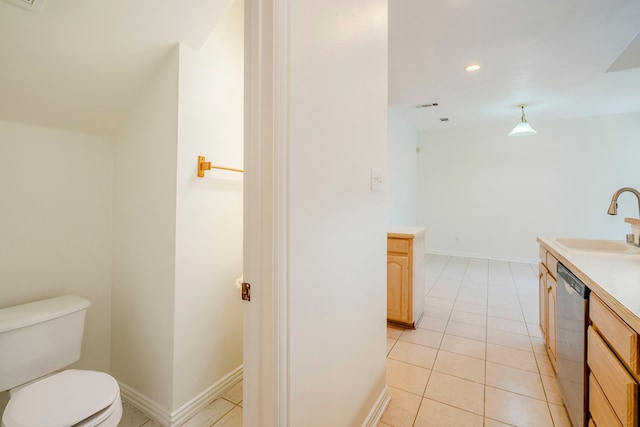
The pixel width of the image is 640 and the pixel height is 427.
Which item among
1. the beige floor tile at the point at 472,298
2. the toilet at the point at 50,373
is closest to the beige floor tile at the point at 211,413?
the toilet at the point at 50,373

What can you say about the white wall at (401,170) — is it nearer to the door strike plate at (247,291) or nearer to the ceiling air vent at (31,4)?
the door strike plate at (247,291)

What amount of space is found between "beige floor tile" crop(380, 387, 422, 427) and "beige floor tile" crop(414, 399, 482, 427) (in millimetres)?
38

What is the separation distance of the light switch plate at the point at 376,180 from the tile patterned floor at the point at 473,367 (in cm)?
126

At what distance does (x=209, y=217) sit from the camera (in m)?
1.68

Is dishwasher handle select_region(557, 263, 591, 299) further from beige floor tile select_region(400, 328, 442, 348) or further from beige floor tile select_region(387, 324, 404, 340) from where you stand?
beige floor tile select_region(387, 324, 404, 340)

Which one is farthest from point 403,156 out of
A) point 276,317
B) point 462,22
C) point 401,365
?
point 276,317

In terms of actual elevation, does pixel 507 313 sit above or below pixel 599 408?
below

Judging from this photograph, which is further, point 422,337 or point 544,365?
point 422,337

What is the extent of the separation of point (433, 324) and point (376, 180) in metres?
1.95

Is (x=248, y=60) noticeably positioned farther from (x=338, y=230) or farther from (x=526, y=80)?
(x=526, y=80)

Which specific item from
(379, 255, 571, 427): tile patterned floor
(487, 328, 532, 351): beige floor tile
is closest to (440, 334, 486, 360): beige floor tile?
(379, 255, 571, 427): tile patterned floor

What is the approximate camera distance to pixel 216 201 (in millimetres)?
1724

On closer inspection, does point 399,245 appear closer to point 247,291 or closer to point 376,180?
point 376,180

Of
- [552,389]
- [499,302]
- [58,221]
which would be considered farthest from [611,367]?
[499,302]
